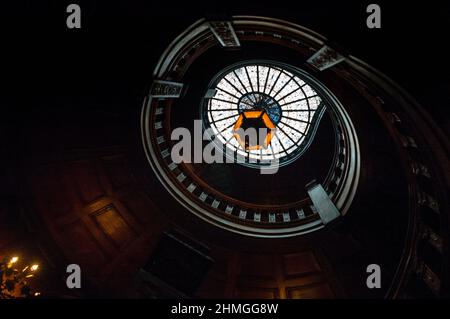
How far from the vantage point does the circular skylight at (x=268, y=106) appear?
46.7ft

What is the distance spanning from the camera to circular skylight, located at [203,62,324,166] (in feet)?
46.7

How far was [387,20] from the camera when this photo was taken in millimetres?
4125

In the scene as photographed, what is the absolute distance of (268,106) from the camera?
1502 cm

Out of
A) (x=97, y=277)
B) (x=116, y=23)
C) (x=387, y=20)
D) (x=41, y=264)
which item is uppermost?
(x=116, y=23)

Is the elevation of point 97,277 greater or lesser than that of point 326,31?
lesser

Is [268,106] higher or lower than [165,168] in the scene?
higher

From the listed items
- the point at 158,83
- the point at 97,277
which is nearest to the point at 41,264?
the point at 97,277

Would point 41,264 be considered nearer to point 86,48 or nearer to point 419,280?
point 86,48

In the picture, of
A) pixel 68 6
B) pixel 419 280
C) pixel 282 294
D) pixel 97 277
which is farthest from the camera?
pixel 282 294

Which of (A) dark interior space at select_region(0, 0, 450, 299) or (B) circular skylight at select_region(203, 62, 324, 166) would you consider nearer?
(A) dark interior space at select_region(0, 0, 450, 299)

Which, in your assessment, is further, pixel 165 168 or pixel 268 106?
pixel 268 106

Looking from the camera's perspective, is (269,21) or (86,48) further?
(269,21)

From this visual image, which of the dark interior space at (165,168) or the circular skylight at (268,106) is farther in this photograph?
the circular skylight at (268,106)
